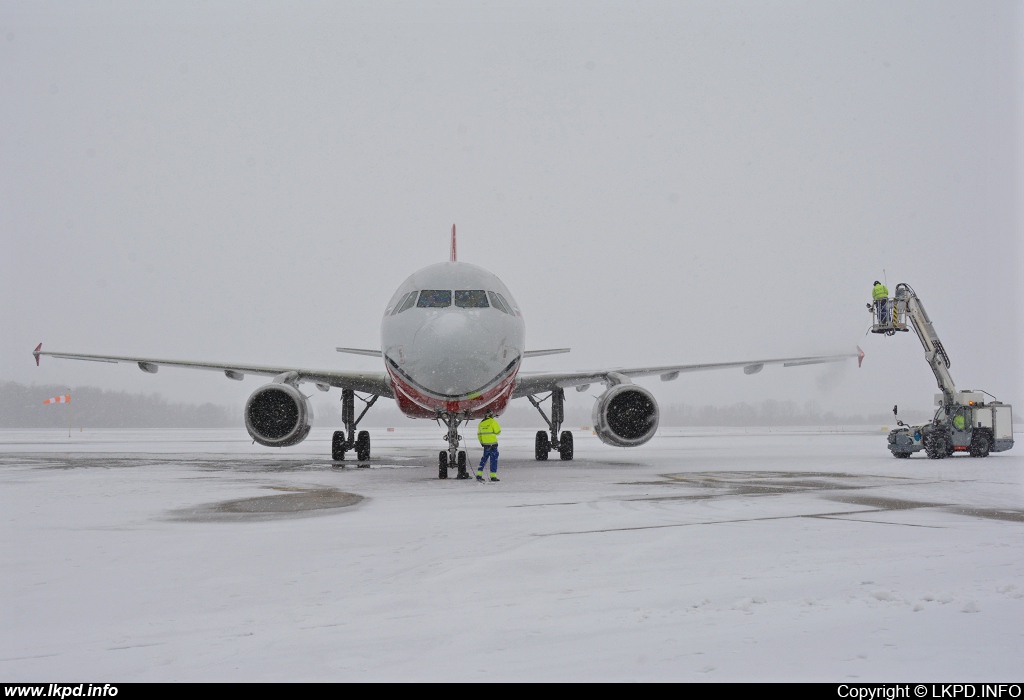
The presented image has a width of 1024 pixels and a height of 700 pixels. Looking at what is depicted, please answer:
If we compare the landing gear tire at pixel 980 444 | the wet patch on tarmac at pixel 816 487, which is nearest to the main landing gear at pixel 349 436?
the wet patch on tarmac at pixel 816 487

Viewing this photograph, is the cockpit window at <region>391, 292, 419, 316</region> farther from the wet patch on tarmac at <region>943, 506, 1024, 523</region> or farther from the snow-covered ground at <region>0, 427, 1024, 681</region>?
the wet patch on tarmac at <region>943, 506, 1024, 523</region>

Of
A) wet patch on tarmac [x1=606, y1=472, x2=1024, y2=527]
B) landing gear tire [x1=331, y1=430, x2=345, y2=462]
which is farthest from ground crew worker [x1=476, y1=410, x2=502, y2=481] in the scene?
landing gear tire [x1=331, y1=430, x2=345, y2=462]

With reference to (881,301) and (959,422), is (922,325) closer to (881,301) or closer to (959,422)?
(881,301)

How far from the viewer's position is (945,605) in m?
4.21

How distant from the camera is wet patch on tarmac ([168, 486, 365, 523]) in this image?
7.98m

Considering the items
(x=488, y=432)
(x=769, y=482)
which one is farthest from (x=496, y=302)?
(x=769, y=482)

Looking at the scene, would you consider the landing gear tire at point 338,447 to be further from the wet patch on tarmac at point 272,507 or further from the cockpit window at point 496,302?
the wet patch on tarmac at point 272,507

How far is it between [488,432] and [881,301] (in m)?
14.7

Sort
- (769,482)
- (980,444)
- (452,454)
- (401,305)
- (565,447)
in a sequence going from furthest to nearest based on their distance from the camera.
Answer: (980,444) < (565,447) < (401,305) < (452,454) < (769,482)

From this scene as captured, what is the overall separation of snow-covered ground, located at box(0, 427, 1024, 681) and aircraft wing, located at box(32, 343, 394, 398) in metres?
7.52

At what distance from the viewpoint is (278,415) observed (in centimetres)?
1520
